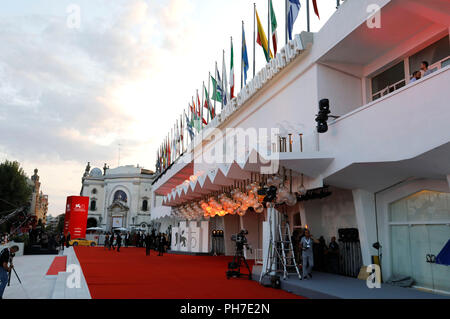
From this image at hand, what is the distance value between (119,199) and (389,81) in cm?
6537

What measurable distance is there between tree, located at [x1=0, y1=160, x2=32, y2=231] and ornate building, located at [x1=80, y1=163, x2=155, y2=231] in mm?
31375

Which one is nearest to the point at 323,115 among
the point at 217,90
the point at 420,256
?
the point at 420,256

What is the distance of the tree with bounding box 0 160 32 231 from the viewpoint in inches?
1443

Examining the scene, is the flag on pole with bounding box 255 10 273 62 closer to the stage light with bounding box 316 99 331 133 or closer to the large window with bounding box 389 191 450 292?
the stage light with bounding box 316 99 331 133

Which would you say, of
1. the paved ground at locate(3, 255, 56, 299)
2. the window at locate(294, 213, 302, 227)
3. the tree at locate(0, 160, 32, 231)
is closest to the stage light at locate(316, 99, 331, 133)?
the window at locate(294, 213, 302, 227)

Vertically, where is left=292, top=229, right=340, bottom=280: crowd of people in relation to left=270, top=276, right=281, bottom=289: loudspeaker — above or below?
above

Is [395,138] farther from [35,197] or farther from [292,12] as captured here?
[35,197]

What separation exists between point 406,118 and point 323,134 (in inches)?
129

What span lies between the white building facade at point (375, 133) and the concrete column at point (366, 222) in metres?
0.03

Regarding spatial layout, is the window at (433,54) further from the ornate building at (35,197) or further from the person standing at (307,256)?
the ornate building at (35,197)

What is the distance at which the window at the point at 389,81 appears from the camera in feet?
39.6

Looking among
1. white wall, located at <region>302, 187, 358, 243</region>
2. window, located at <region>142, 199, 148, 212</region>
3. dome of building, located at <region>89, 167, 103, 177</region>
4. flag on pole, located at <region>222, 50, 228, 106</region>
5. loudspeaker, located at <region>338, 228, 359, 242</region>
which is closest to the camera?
loudspeaker, located at <region>338, 228, 359, 242</region>

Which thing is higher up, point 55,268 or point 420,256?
point 420,256

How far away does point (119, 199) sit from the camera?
234 feet
